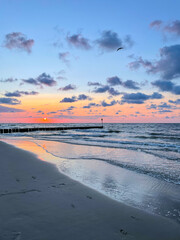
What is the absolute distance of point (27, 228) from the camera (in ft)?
12.9

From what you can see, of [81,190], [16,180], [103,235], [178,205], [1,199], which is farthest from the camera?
[16,180]

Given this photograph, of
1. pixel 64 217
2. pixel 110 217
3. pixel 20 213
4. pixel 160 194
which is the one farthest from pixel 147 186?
pixel 20 213

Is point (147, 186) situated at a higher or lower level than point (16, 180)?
lower

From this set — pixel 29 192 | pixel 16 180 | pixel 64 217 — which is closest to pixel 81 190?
pixel 29 192

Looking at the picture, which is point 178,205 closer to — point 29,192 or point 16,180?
point 29,192

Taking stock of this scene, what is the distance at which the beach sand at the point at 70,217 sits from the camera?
12.7 ft

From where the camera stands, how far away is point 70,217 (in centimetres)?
457

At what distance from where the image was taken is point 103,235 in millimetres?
3859

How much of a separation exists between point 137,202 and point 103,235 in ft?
7.94

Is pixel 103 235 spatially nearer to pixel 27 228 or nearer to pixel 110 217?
pixel 110 217

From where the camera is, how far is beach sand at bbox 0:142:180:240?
3.86m

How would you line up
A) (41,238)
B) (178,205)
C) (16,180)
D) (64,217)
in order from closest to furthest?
(41,238) → (64,217) → (178,205) → (16,180)

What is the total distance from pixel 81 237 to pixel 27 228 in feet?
3.77

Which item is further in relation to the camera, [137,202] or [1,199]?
[137,202]
